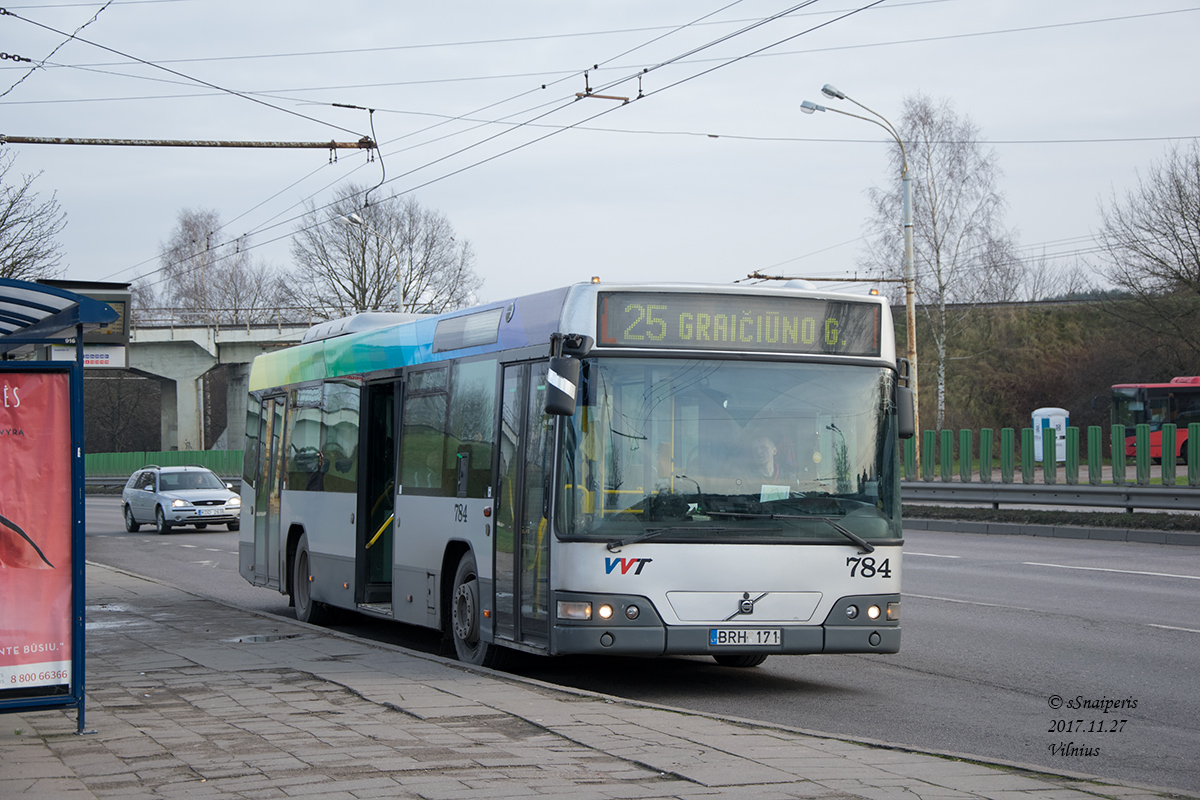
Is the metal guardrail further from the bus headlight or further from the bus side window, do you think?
the bus headlight

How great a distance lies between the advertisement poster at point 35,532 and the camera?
6598mm

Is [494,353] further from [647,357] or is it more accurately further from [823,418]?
[823,418]

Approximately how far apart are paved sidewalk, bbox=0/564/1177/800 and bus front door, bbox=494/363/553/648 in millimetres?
450

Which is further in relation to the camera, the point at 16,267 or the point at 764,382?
the point at 16,267

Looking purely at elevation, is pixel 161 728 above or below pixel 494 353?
below

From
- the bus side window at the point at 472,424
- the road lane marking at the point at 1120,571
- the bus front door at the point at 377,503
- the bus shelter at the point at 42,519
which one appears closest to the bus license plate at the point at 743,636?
the bus side window at the point at 472,424

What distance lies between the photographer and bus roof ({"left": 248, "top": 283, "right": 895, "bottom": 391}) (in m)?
8.68

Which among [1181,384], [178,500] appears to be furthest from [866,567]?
[1181,384]

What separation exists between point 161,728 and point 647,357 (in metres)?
3.69

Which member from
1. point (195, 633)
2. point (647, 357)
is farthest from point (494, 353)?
point (195, 633)

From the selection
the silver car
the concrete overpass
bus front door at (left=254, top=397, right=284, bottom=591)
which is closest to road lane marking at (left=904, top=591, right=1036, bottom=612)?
bus front door at (left=254, top=397, right=284, bottom=591)

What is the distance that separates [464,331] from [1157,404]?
39.5m

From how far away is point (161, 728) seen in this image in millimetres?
7035

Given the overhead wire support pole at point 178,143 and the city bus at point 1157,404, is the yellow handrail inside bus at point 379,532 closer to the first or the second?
the overhead wire support pole at point 178,143
